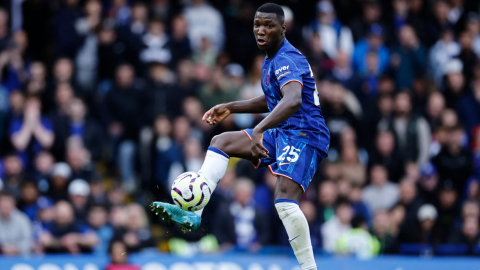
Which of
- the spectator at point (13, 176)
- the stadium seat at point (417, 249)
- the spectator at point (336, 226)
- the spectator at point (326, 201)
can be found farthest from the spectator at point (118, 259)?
the stadium seat at point (417, 249)

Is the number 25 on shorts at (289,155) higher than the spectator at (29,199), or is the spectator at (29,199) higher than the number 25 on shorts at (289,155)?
the spectator at (29,199)

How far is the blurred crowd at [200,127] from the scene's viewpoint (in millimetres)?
11914

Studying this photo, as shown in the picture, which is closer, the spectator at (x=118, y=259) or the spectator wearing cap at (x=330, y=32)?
the spectator at (x=118, y=259)

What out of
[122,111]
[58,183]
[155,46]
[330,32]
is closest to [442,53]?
[330,32]

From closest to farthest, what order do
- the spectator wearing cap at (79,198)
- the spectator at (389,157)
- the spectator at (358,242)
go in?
the spectator wearing cap at (79,198), the spectator at (358,242), the spectator at (389,157)

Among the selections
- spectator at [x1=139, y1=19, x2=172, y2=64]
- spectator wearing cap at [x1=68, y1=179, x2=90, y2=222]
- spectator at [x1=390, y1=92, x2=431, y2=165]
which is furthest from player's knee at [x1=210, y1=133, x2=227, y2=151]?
spectator at [x1=390, y1=92, x2=431, y2=165]

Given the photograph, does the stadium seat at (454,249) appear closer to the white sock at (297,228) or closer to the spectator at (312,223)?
the spectator at (312,223)

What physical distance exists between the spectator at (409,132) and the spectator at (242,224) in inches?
139

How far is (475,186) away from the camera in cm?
1285

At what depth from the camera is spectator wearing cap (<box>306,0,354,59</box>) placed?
1530 centimetres

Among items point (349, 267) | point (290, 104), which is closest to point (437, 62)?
point (349, 267)

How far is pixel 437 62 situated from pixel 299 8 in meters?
3.37

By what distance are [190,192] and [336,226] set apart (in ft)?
19.4

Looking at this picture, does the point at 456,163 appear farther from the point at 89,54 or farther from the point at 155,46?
the point at 89,54
